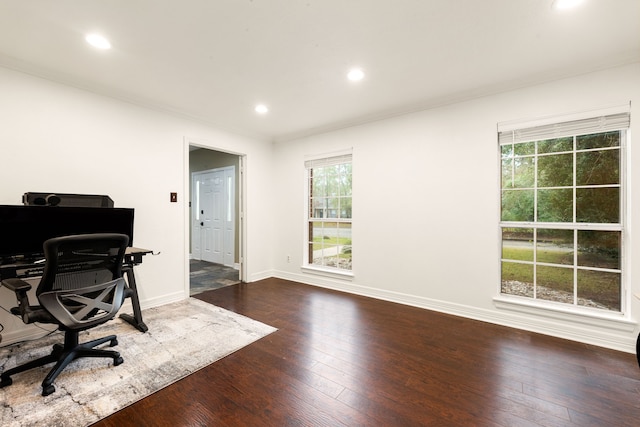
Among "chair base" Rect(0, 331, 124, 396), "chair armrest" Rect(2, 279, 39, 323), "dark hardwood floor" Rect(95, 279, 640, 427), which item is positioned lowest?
"dark hardwood floor" Rect(95, 279, 640, 427)

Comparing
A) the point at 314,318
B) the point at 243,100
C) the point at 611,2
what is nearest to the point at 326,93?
the point at 243,100

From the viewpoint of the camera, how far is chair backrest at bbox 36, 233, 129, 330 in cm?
170

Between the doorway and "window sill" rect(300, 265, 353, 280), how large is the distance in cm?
121

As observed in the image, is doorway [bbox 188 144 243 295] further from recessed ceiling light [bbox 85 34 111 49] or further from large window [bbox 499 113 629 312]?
large window [bbox 499 113 629 312]

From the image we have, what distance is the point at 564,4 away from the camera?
5.63 ft

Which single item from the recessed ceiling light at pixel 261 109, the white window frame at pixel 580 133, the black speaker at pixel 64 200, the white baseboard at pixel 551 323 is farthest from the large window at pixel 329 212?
the black speaker at pixel 64 200

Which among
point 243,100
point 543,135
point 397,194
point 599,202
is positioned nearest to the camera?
point 599,202

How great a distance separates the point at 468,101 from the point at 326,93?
165 cm

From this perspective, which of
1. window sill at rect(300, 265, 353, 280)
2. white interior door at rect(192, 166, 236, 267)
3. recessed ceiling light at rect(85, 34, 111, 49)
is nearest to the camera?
recessed ceiling light at rect(85, 34, 111, 49)

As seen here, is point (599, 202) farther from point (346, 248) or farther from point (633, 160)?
point (346, 248)

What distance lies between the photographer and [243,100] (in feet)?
10.6

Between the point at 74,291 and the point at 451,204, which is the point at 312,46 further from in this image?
the point at 74,291

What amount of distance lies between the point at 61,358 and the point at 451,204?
151 inches

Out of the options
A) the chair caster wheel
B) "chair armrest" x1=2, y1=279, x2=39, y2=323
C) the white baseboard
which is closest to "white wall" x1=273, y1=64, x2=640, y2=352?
the white baseboard
